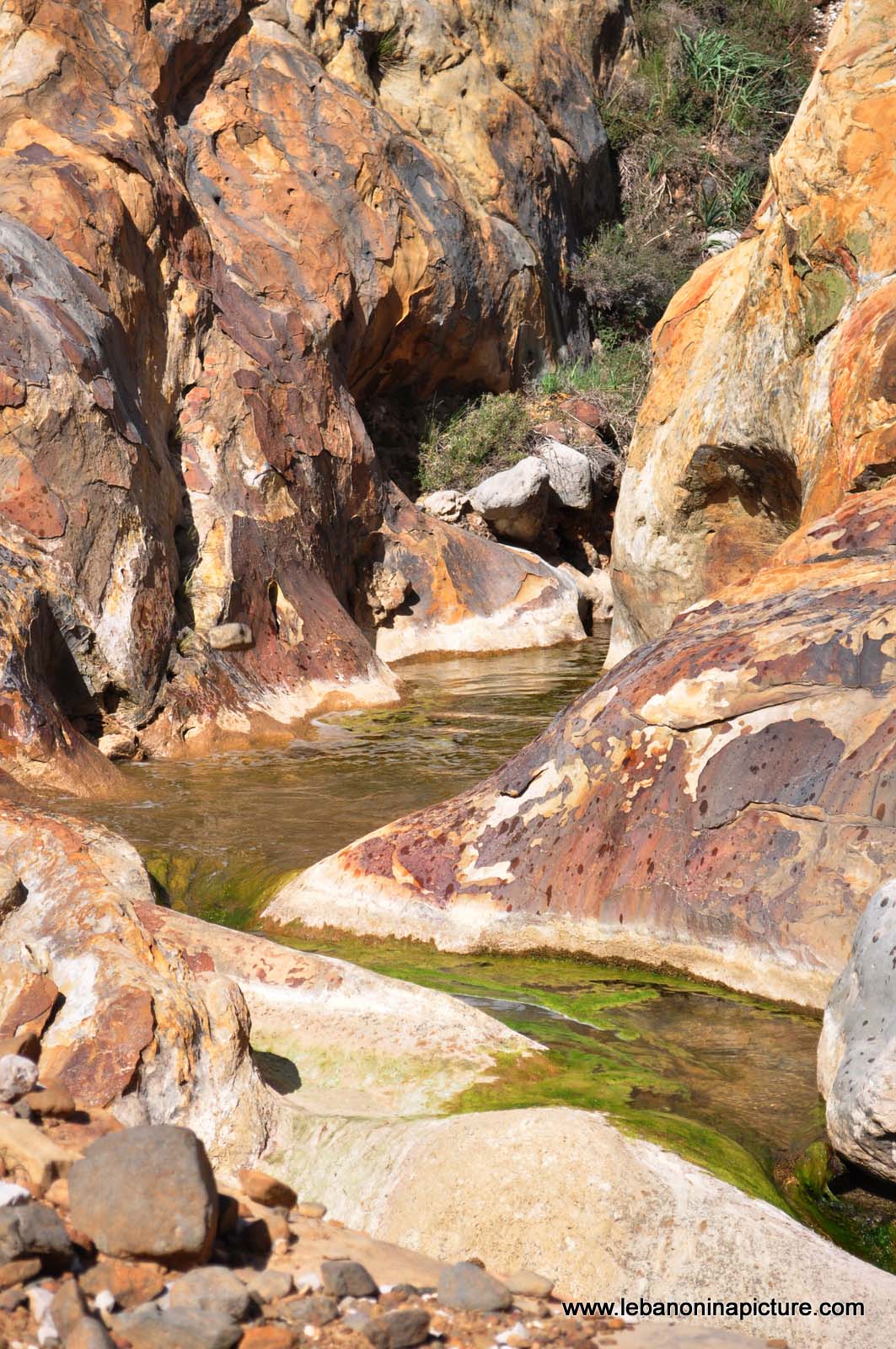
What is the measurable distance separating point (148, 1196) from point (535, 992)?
200 centimetres

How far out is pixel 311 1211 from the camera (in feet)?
7.77

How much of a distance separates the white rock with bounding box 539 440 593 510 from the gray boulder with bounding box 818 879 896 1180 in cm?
1266

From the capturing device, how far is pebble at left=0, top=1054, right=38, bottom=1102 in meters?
2.30

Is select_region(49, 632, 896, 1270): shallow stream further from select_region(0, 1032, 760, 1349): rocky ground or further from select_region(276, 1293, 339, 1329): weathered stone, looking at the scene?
select_region(276, 1293, 339, 1329): weathered stone

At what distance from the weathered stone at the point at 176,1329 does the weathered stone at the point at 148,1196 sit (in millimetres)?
109

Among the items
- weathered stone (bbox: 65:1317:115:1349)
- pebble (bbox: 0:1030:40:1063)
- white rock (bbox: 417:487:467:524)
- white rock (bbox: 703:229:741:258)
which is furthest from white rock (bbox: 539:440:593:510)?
weathered stone (bbox: 65:1317:115:1349)

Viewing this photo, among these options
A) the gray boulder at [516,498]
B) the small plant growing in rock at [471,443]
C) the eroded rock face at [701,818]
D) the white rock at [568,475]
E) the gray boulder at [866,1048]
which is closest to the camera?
the gray boulder at [866,1048]

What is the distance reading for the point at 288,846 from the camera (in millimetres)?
5266

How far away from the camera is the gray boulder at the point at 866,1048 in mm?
2695

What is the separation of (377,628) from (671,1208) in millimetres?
9803

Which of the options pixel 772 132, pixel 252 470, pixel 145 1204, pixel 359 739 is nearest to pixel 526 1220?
pixel 145 1204

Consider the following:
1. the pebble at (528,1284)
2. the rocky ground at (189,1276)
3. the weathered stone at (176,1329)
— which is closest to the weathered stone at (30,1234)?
the rocky ground at (189,1276)

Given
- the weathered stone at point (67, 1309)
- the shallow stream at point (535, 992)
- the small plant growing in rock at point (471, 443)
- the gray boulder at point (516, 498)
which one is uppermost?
the small plant growing in rock at point (471, 443)

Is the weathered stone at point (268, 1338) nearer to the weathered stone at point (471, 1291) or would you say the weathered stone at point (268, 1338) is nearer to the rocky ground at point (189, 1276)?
the rocky ground at point (189, 1276)
